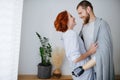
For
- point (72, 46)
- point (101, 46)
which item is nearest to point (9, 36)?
point (72, 46)

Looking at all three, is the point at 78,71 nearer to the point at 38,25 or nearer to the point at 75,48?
the point at 75,48

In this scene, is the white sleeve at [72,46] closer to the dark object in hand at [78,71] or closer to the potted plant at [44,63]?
the dark object in hand at [78,71]

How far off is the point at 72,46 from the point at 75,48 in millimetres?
36

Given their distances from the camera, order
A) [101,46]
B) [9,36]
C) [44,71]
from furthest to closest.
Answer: [44,71] → [9,36] → [101,46]

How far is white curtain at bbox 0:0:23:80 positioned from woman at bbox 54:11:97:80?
1.83 feet

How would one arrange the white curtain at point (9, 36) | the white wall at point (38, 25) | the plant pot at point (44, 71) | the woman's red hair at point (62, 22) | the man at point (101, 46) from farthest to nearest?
the white wall at point (38, 25), the plant pot at point (44, 71), the white curtain at point (9, 36), the woman's red hair at point (62, 22), the man at point (101, 46)

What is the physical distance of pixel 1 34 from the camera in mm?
2219

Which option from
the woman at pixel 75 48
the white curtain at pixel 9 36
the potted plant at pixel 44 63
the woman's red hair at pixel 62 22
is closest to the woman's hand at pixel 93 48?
the woman at pixel 75 48

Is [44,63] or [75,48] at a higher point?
[75,48]

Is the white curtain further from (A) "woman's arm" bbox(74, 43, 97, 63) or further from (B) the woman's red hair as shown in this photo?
(A) "woman's arm" bbox(74, 43, 97, 63)

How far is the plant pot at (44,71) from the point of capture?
2.44 meters

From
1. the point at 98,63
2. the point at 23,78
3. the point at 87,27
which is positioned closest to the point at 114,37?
the point at 87,27

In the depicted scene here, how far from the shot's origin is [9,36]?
224 cm

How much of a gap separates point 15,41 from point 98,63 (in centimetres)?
100
